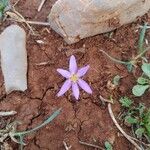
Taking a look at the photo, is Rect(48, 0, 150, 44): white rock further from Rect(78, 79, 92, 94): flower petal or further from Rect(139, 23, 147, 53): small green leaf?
Rect(78, 79, 92, 94): flower petal

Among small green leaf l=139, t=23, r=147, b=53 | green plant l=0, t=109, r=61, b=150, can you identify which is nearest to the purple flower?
green plant l=0, t=109, r=61, b=150

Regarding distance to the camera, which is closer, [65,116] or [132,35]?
[65,116]

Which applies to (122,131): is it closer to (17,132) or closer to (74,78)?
(74,78)

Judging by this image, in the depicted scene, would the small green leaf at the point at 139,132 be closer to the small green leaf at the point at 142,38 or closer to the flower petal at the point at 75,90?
the flower petal at the point at 75,90

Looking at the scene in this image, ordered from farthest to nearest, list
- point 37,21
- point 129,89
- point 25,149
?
point 37,21 < point 129,89 < point 25,149


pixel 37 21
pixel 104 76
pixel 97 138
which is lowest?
pixel 97 138

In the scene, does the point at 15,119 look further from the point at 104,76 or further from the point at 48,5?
the point at 48,5

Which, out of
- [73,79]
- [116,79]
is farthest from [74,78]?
[116,79]

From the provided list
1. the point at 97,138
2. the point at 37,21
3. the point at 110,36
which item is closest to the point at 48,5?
the point at 37,21
